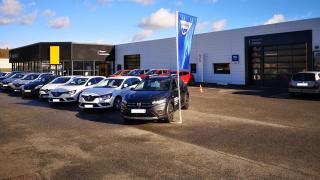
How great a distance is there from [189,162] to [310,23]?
20.9 metres

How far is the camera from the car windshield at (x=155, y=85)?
12344 mm

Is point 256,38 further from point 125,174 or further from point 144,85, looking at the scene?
point 125,174

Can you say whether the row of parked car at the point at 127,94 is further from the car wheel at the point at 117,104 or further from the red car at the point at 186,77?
the red car at the point at 186,77

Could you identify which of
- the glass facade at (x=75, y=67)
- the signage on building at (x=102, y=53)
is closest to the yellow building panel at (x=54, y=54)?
the glass facade at (x=75, y=67)

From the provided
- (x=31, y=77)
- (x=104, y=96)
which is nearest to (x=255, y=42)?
(x=104, y=96)

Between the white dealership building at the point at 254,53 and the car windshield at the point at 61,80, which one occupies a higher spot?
the white dealership building at the point at 254,53

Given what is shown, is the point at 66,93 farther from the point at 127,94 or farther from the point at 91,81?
the point at 127,94

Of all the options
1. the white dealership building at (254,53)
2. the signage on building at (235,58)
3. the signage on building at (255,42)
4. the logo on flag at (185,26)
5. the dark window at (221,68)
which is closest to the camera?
the logo on flag at (185,26)

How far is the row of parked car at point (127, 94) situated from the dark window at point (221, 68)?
15.1 m

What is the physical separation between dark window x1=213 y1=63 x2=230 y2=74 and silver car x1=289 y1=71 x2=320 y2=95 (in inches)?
442

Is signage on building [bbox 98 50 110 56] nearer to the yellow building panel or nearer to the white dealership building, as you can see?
the yellow building panel

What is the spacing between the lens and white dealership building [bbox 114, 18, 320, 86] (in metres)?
24.7

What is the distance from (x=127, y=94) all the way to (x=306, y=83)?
11211 mm

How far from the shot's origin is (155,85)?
41.1ft
